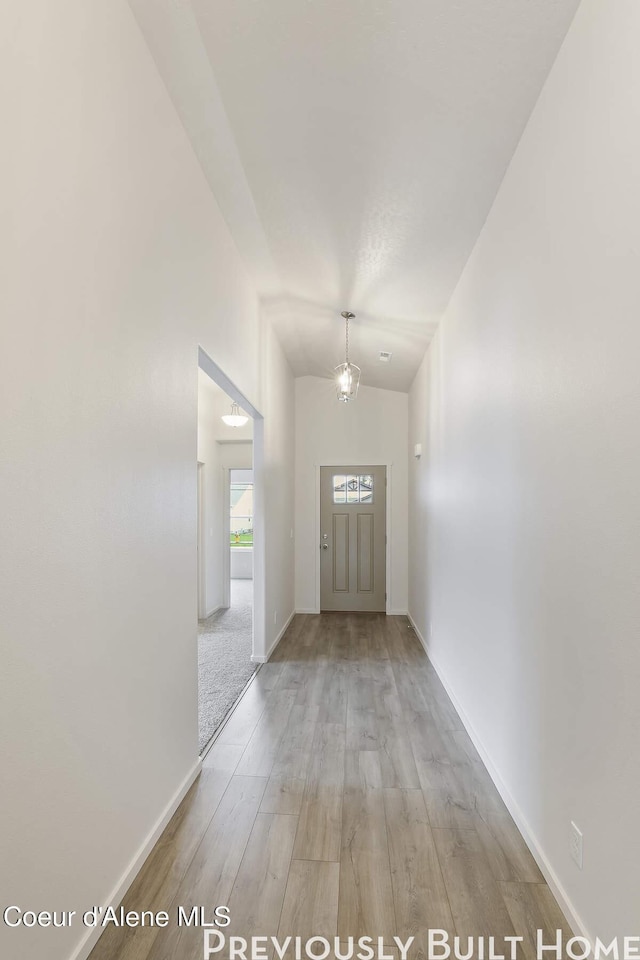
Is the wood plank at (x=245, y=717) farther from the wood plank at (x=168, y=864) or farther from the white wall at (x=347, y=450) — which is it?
the white wall at (x=347, y=450)

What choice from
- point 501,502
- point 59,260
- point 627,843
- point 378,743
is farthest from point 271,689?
point 59,260

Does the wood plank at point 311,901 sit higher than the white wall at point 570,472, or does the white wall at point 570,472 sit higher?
the white wall at point 570,472

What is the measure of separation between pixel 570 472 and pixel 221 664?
3.73m

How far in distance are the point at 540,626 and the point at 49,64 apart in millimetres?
2418

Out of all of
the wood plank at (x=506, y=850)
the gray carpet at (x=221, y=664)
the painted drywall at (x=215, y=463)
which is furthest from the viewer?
the painted drywall at (x=215, y=463)

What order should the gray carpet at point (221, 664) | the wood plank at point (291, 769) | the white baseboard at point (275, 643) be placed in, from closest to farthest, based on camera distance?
the wood plank at point (291, 769), the gray carpet at point (221, 664), the white baseboard at point (275, 643)

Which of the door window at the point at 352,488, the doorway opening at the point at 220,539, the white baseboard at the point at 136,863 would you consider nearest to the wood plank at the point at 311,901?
the white baseboard at the point at 136,863

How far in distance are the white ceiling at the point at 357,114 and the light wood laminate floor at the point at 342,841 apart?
9.84ft

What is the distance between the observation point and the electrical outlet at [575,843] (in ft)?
5.38

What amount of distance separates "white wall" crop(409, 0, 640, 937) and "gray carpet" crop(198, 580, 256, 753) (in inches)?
67.1

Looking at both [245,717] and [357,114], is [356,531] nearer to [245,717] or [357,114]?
[245,717]

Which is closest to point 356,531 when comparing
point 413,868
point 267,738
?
point 267,738

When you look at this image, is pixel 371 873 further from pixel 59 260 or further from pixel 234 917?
pixel 59 260

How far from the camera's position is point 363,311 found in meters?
4.39
